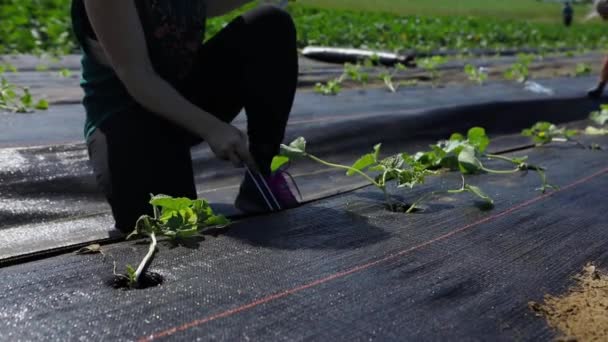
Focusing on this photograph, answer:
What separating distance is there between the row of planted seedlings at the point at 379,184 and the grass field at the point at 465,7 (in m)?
6.36

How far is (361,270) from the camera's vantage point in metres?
1.01

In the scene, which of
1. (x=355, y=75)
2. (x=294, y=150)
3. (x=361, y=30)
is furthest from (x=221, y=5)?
(x=361, y=30)

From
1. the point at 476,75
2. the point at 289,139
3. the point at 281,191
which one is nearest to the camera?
the point at 281,191

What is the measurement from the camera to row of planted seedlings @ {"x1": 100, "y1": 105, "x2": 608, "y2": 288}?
3.63 ft

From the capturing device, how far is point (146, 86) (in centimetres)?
121

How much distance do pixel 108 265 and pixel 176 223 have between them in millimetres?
158

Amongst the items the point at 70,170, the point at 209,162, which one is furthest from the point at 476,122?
the point at 70,170

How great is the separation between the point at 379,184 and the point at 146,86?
0.54 m

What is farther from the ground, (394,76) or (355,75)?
(355,75)

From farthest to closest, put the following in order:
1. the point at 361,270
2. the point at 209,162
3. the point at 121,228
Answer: the point at 209,162, the point at 121,228, the point at 361,270

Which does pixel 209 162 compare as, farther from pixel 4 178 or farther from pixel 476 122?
pixel 476 122

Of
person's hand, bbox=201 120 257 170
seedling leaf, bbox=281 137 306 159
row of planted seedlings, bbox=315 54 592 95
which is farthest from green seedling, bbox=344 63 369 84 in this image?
person's hand, bbox=201 120 257 170

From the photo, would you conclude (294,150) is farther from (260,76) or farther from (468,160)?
(468,160)

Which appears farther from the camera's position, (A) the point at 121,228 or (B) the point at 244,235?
(A) the point at 121,228
